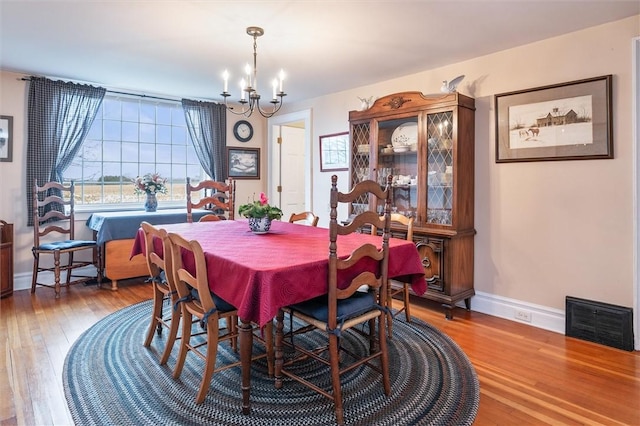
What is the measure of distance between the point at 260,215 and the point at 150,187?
254cm

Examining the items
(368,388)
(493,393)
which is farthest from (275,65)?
(493,393)

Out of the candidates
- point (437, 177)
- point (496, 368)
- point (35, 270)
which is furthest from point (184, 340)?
point (35, 270)

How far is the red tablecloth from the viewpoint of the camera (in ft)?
5.81

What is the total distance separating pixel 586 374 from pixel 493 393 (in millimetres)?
712

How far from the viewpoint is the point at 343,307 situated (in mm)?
1996

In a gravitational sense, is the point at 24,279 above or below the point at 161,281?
below

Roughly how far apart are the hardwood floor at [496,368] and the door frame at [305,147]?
2301 mm

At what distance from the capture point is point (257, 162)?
5898mm

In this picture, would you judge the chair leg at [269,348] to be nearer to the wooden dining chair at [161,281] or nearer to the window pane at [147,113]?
the wooden dining chair at [161,281]

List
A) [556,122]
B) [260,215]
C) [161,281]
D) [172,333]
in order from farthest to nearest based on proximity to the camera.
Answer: [556,122], [260,215], [161,281], [172,333]

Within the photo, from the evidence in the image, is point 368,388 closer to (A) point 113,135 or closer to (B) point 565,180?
(B) point 565,180

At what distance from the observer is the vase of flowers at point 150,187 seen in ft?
15.6

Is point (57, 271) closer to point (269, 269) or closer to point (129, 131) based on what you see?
point (129, 131)

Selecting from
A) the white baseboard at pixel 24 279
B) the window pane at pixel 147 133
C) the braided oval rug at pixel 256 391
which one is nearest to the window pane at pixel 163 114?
the window pane at pixel 147 133
